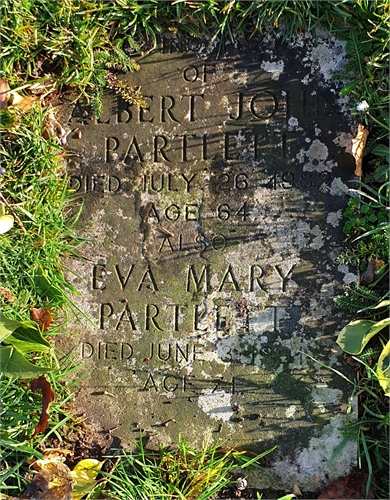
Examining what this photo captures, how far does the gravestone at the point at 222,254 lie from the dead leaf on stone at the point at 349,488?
0.06 metres

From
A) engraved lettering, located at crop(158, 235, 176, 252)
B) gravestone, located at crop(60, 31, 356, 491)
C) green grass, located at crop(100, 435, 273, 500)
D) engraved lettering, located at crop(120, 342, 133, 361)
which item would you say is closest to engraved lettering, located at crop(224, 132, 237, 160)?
gravestone, located at crop(60, 31, 356, 491)

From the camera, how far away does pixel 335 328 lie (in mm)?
3154

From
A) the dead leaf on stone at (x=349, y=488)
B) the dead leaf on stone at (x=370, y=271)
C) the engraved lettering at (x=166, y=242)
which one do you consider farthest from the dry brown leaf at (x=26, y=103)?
the dead leaf on stone at (x=349, y=488)

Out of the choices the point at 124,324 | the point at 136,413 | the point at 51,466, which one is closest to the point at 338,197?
the point at 124,324

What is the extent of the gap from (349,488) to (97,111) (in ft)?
7.89

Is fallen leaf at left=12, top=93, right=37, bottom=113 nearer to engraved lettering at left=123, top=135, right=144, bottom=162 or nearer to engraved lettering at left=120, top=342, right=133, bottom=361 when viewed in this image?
engraved lettering at left=123, top=135, right=144, bottom=162

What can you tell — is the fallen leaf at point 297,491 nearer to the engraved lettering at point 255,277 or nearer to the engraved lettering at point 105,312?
the engraved lettering at point 255,277

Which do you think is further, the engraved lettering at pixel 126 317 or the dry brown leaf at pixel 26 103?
the dry brown leaf at pixel 26 103

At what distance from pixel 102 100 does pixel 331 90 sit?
1.24 metres

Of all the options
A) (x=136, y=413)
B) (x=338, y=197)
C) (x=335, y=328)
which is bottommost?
(x=136, y=413)

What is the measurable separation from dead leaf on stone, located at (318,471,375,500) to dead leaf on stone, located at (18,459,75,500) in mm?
1301

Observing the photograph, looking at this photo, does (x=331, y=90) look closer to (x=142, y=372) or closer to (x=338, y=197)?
(x=338, y=197)

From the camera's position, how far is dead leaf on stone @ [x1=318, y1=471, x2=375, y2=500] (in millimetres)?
3062

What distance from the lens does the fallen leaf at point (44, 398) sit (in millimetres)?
3057
